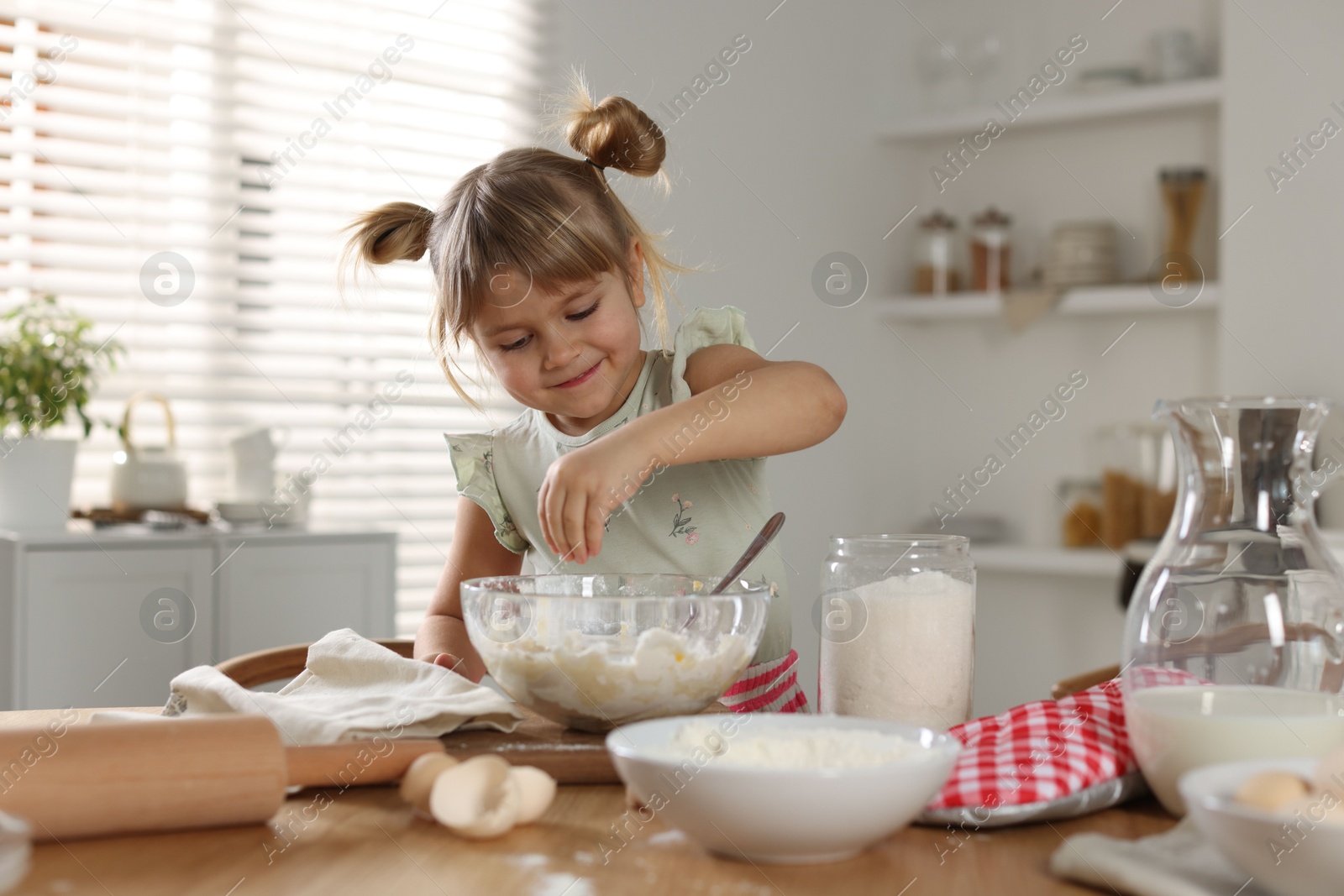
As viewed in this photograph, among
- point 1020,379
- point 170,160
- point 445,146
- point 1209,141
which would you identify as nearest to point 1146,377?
point 1020,379

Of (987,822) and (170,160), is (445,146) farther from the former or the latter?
(987,822)

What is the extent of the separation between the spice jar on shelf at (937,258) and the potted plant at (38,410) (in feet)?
6.88

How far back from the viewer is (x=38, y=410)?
188 centimetres

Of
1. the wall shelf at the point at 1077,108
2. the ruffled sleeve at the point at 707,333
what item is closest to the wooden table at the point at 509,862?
the ruffled sleeve at the point at 707,333

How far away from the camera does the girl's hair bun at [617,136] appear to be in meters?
1.16

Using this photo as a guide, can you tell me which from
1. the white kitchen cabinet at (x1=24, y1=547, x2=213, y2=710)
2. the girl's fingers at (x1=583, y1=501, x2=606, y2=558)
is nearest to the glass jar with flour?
the girl's fingers at (x1=583, y1=501, x2=606, y2=558)

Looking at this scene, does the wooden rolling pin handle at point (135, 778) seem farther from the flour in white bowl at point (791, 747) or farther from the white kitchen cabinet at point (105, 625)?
the white kitchen cabinet at point (105, 625)

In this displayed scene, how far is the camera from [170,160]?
7.18 ft

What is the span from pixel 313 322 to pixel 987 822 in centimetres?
206

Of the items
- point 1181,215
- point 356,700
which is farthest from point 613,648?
point 1181,215

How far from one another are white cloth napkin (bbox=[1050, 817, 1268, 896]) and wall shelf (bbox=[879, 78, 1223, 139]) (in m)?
2.55

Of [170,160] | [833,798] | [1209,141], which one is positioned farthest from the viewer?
[1209,141]

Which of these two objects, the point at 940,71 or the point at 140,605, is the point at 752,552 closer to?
the point at 140,605

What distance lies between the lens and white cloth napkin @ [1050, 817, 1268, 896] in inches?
18.8
